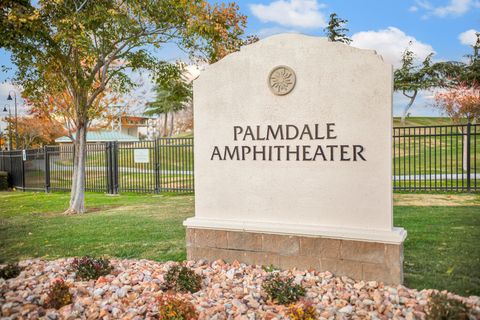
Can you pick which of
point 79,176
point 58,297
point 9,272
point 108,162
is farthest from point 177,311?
point 108,162

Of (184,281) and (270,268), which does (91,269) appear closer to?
(184,281)

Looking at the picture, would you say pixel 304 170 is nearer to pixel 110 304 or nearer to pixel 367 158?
pixel 367 158

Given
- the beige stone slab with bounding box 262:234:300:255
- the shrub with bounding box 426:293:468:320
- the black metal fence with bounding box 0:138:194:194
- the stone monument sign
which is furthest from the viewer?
the black metal fence with bounding box 0:138:194:194

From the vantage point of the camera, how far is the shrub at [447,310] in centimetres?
330

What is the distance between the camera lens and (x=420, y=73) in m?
35.9

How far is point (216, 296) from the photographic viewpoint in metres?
4.19

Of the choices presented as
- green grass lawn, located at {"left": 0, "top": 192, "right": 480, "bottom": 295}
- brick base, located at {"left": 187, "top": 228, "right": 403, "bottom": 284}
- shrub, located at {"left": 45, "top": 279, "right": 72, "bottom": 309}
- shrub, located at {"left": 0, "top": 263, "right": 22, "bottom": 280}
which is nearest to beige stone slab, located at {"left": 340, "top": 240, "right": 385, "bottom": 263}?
brick base, located at {"left": 187, "top": 228, "right": 403, "bottom": 284}

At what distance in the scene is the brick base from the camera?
4629 mm

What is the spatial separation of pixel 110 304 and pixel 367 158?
298 centimetres

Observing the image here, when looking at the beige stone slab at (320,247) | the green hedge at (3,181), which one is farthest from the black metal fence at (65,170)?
the beige stone slab at (320,247)

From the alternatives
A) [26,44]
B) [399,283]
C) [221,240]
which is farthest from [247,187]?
[26,44]

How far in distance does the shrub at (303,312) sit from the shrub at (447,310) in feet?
2.88

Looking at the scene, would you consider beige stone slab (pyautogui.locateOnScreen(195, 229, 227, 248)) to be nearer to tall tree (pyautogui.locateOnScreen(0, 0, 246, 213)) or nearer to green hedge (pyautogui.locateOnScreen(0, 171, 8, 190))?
tall tree (pyautogui.locateOnScreen(0, 0, 246, 213))

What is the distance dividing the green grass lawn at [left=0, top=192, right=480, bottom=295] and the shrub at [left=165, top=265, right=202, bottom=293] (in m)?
1.37
